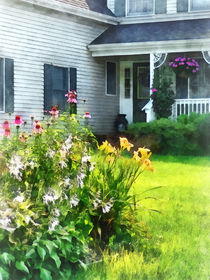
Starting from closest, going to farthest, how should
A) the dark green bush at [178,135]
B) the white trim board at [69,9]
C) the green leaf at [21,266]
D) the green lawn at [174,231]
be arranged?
the green leaf at [21,266] → the green lawn at [174,231] → the dark green bush at [178,135] → the white trim board at [69,9]

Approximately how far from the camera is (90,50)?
856cm

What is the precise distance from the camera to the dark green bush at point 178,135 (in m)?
6.18

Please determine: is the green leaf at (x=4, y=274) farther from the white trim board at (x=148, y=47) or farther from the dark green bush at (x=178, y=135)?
the white trim board at (x=148, y=47)

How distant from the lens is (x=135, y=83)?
1247 centimetres

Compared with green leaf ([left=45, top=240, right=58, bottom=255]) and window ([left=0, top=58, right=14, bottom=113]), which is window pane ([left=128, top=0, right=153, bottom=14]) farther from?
green leaf ([left=45, top=240, right=58, bottom=255])

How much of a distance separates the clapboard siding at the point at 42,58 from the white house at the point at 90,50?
0.01 meters

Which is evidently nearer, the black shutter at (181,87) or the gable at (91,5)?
the gable at (91,5)

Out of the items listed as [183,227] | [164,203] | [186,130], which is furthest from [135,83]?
[183,227]

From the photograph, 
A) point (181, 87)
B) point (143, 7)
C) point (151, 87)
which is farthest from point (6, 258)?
point (143, 7)

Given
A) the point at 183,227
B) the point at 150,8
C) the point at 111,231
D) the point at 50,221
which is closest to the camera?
the point at 50,221

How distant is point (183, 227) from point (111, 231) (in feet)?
2.19

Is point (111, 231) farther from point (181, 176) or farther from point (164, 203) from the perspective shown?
point (181, 176)

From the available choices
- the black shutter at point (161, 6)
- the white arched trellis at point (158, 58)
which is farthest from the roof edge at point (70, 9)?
the black shutter at point (161, 6)

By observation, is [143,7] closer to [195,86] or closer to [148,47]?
[148,47]
